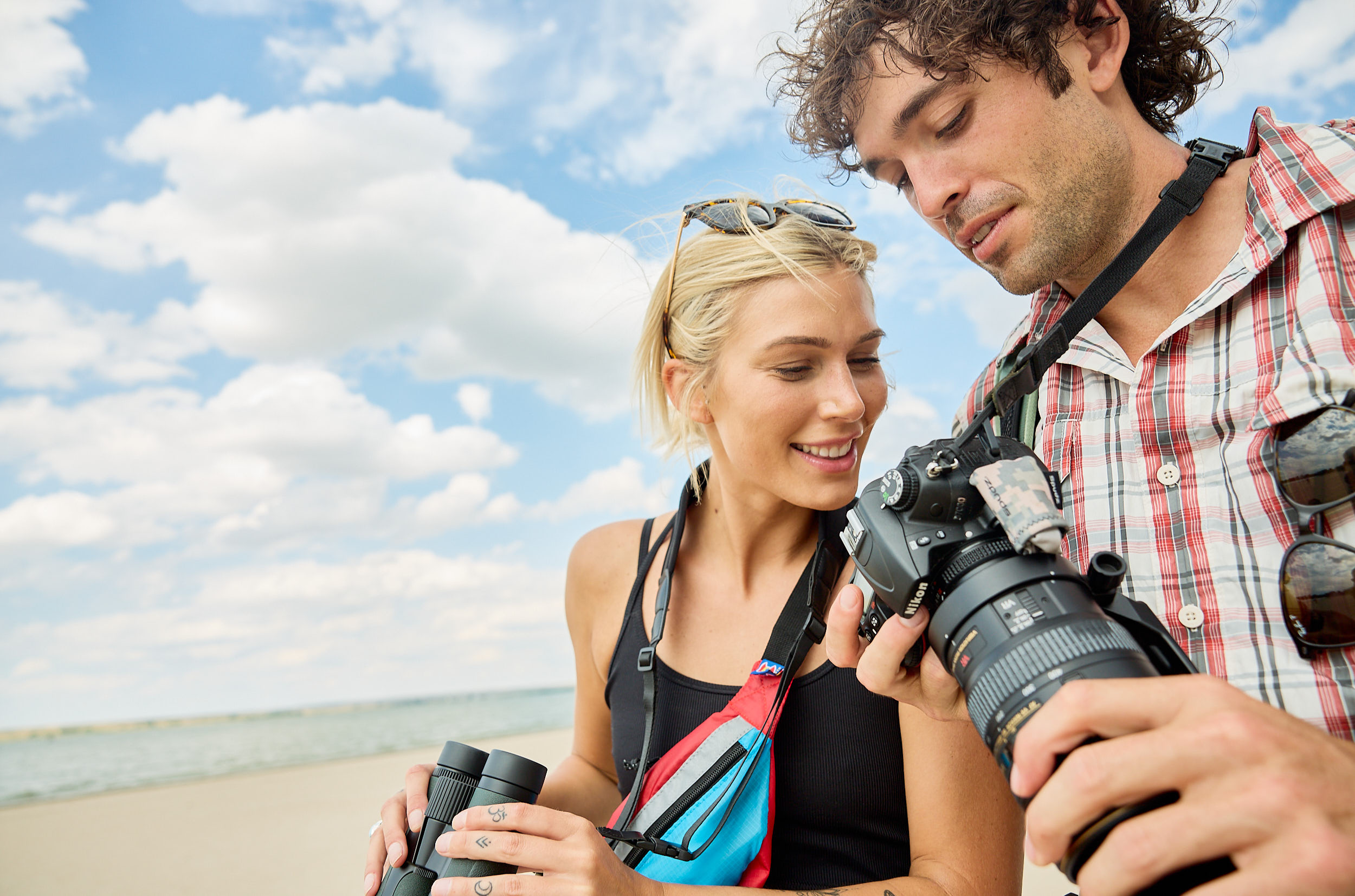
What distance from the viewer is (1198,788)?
34.6 inches

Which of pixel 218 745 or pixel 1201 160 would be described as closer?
pixel 1201 160

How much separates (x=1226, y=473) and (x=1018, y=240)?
814 mm

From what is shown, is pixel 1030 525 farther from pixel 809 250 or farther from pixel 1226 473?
pixel 809 250

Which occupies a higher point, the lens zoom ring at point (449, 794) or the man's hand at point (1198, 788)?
the man's hand at point (1198, 788)

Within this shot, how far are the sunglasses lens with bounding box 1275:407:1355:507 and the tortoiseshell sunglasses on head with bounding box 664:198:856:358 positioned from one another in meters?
1.38

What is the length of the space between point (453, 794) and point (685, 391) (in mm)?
1390

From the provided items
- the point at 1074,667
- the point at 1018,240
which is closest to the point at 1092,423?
the point at 1018,240

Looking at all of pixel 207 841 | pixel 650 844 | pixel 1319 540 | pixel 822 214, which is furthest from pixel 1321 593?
pixel 207 841

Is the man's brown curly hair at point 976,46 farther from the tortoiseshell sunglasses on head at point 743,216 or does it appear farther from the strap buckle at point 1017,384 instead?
the strap buckle at point 1017,384

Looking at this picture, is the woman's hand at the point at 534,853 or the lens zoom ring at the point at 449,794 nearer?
the woman's hand at the point at 534,853

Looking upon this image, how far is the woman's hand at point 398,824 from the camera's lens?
5.95ft

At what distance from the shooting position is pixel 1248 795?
2.81 feet

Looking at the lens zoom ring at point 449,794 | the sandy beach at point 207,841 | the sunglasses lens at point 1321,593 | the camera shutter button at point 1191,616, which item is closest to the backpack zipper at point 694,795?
the lens zoom ring at point 449,794

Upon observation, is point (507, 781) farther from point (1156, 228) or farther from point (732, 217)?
point (1156, 228)
